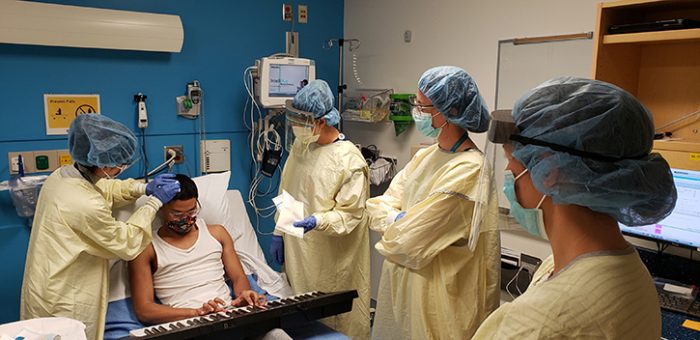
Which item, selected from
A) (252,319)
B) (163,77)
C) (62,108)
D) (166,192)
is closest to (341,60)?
(163,77)

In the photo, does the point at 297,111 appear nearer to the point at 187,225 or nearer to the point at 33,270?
the point at 187,225

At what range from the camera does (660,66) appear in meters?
2.07

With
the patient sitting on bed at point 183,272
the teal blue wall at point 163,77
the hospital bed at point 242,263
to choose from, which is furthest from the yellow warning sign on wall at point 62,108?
the patient sitting on bed at point 183,272

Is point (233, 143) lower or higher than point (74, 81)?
lower

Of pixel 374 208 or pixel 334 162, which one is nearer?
pixel 374 208

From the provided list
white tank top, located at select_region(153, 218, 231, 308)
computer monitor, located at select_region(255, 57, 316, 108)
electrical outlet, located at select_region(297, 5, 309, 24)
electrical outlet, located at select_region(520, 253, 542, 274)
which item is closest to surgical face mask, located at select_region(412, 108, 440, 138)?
electrical outlet, located at select_region(520, 253, 542, 274)

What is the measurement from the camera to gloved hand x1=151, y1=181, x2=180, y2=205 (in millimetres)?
2266

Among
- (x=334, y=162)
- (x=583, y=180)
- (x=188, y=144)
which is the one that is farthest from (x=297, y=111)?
(x=583, y=180)

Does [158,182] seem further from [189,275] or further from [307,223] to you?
[307,223]

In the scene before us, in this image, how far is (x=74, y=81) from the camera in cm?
285

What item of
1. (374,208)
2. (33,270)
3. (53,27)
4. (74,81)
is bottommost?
(33,270)

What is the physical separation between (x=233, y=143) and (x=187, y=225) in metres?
1.10

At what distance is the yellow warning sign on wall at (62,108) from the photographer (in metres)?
2.79

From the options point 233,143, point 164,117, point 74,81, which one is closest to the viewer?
point 74,81
